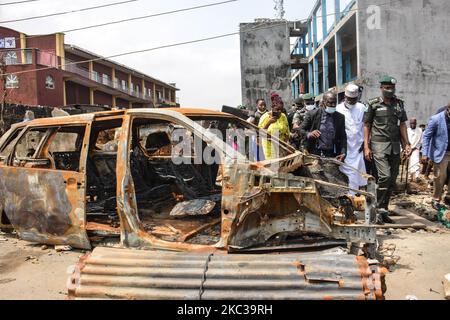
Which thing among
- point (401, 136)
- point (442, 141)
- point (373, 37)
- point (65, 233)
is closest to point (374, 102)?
point (401, 136)

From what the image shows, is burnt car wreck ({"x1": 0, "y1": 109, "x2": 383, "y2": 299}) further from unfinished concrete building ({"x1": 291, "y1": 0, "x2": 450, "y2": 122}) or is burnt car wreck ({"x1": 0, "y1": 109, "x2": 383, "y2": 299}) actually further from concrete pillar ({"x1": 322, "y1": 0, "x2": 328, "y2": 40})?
concrete pillar ({"x1": 322, "y1": 0, "x2": 328, "y2": 40})

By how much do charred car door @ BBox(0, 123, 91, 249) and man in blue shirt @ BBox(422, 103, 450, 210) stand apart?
4696mm

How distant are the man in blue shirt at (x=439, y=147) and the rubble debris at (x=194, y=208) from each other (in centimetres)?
337

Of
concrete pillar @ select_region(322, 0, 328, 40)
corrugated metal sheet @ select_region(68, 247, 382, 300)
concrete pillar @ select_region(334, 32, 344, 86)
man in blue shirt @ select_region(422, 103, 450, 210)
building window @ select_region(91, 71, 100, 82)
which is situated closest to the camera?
corrugated metal sheet @ select_region(68, 247, 382, 300)

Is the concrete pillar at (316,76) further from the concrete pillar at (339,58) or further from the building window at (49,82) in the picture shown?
the building window at (49,82)

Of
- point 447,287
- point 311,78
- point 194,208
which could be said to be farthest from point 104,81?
point 447,287

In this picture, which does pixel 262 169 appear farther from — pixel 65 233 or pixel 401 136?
pixel 401 136

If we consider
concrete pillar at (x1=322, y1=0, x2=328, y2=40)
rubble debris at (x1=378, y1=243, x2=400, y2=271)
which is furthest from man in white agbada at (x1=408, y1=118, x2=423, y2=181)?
concrete pillar at (x1=322, y1=0, x2=328, y2=40)

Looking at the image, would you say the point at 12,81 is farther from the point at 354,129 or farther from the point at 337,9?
the point at 354,129

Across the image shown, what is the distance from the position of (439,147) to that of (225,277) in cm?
437

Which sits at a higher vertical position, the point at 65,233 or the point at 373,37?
the point at 373,37

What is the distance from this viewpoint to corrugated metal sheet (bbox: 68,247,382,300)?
2772 mm
